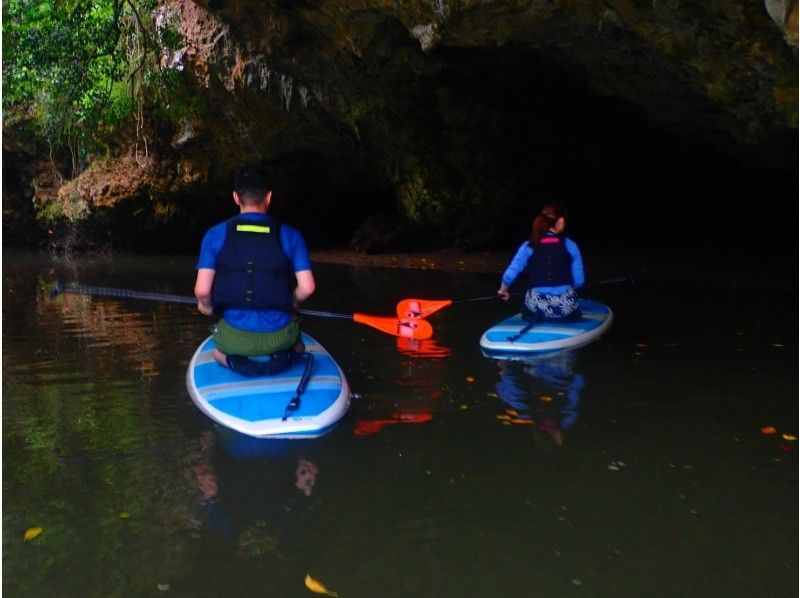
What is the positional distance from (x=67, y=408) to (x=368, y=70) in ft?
22.1

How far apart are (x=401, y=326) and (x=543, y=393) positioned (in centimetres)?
166

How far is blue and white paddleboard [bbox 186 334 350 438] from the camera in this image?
456cm

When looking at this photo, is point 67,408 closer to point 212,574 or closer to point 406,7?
point 212,574

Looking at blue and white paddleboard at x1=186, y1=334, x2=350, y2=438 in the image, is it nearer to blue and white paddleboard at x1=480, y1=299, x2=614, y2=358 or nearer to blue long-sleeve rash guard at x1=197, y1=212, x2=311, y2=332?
blue long-sleeve rash guard at x1=197, y1=212, x2=311, y2=332

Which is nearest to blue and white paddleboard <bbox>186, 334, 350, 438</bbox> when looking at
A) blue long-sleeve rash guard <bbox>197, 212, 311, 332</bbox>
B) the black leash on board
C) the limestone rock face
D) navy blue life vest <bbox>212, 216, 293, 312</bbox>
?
the black leash on board

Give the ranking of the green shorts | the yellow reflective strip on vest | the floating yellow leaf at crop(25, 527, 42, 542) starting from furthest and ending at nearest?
the green shorts → the yellow reflective strip on vest → the floating yellow leaf at crop(25, 527, 42, 542)

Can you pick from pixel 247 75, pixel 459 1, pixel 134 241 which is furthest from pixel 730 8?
pixel 134 241

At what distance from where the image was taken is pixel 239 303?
498 centimetres

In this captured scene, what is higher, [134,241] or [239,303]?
[239,303]

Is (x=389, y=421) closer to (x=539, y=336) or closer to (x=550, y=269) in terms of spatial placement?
(x=539, y=336)

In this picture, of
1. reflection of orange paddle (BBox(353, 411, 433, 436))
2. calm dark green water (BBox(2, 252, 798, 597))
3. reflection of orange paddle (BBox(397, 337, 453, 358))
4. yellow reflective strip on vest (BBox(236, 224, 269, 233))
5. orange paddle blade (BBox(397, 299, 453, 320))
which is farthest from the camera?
orange paddle blade (BBox(397, 299, 453, 320))

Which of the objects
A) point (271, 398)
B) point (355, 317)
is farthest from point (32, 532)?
point (355, 317)

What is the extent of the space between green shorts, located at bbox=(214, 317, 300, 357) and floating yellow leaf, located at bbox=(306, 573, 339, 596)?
7.50 ft

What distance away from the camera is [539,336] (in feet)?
22.6
